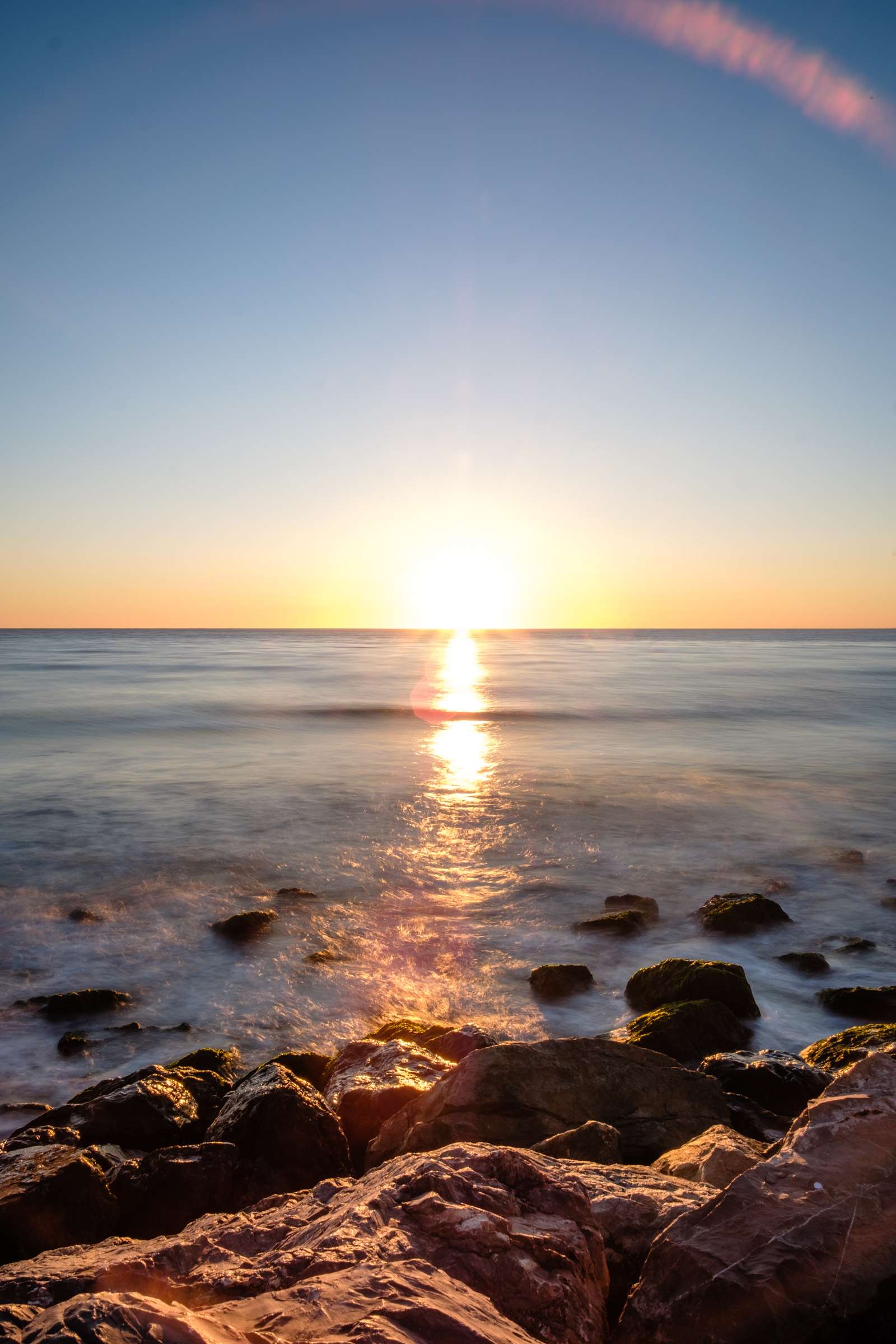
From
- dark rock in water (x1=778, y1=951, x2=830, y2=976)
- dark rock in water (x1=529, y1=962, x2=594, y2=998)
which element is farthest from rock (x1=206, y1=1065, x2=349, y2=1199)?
dark rock in water (x1=778, y1=951, x2=830, y2=976)

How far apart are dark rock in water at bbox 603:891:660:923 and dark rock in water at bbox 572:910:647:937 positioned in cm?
38

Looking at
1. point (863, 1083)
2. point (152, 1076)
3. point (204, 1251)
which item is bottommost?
point (152, 1076)

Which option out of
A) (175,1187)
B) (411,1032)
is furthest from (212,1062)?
(175,1187)

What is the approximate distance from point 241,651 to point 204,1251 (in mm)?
85535

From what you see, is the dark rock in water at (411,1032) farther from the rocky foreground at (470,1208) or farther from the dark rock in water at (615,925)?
the dark rock in water at (615,925)

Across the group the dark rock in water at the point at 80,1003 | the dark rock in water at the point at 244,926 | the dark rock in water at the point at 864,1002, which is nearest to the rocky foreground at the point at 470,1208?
the dark rock in water at the point at 864,1002

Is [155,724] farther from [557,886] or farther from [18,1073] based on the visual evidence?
[18,1073]

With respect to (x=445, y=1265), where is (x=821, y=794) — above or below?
below

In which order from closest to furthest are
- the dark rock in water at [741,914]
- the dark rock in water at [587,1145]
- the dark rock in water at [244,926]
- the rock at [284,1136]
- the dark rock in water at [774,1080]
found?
the dark rock in water at [587,1145] < the rock at [284,1136] < the dark rock in water at [774,1080] < the dark rock in water at [244,926] < the dark rock in water at [741,914]

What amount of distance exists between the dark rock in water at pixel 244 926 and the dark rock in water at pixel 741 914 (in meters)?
4.98

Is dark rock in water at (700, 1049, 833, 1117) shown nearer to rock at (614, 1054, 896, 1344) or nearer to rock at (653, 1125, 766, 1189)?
rock at (653, 1125, 766, 1189)

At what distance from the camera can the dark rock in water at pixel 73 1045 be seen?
666 centimetres

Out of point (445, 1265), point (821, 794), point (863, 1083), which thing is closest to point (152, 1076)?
point (445, 1265)

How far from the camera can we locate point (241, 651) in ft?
282
